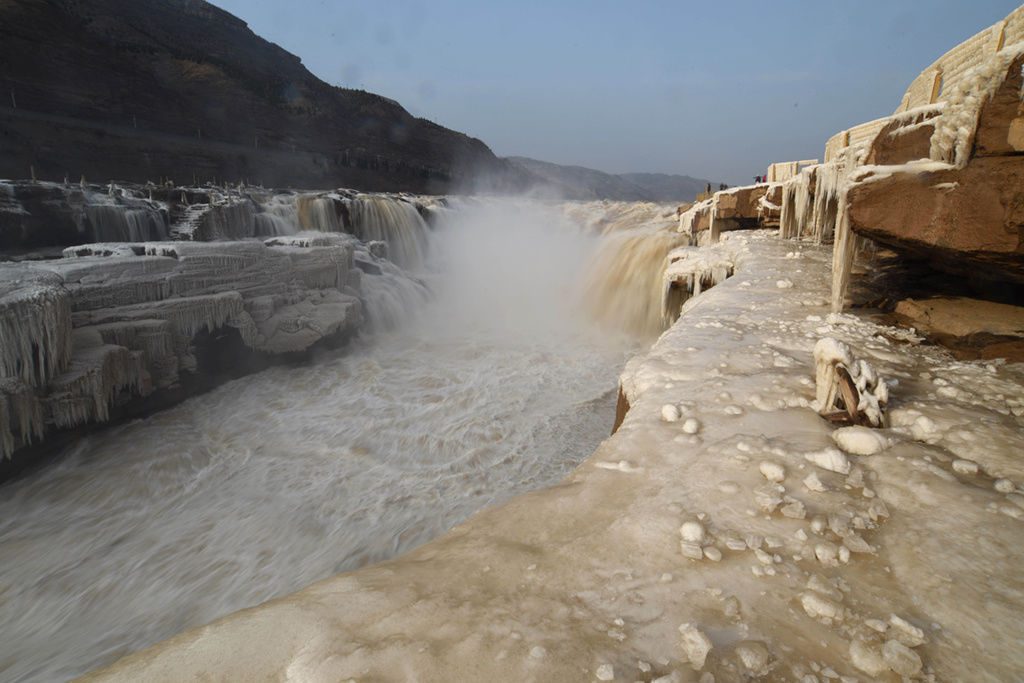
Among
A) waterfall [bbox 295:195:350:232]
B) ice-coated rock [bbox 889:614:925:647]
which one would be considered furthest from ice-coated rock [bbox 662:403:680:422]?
waterfall [bbox 295:195:350:232]

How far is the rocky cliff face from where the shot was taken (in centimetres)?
2170

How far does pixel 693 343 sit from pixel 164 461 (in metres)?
5.95

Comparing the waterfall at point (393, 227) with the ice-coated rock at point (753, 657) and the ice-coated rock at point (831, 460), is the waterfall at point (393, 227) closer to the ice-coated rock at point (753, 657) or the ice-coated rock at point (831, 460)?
the ice-coated rock at point (831, 460)

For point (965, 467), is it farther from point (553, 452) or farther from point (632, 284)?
point (632, 284)

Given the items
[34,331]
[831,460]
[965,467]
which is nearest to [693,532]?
[831,460]

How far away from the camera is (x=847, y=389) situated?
2.23 m

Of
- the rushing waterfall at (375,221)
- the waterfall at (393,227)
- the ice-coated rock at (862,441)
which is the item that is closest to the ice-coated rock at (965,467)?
the ice-coated rock at (862,441)

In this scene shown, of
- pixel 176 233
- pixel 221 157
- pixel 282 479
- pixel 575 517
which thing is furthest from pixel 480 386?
pixel 221 157

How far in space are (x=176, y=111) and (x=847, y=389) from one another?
40486 millimetres

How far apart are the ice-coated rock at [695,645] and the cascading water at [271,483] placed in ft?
10.7

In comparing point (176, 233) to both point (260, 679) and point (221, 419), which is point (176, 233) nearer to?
point (221, 419)

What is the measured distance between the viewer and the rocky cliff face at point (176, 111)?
21703 mm

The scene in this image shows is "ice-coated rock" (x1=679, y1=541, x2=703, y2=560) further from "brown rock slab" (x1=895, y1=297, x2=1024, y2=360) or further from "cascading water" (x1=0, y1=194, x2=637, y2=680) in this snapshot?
"cascading water" (x1=0, y1=194, x2=637, y2=680)

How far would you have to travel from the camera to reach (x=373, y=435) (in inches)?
236
